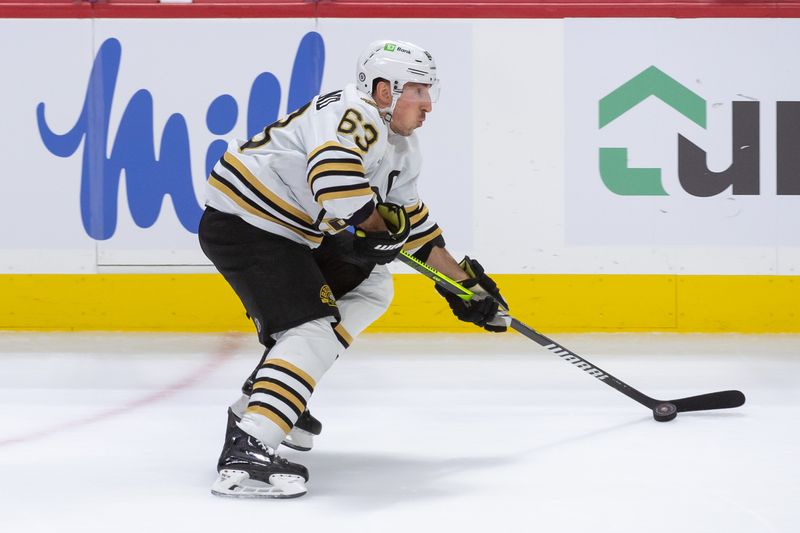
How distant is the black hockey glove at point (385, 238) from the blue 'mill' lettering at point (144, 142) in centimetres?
235

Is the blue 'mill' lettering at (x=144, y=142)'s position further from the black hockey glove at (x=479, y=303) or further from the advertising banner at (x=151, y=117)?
the black hockey glove at (x=479, y=303)

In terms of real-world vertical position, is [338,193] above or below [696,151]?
below

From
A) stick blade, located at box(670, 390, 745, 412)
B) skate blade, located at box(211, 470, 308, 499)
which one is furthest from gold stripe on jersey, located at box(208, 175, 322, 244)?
stick blade, located at box(670, 390, 745, 412)

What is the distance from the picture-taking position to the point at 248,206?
2.38 meters

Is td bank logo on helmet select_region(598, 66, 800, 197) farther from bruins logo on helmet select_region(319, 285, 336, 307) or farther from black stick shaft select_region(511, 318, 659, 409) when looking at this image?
bruins logo on helmet select_region(319, 285, 336, 307)

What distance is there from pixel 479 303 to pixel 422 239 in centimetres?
23

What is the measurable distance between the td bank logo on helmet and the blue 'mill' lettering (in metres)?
1.28

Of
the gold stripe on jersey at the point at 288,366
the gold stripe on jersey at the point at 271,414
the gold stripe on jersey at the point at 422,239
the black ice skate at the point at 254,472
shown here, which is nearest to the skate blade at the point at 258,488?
the black ice skate at the point at 254,472

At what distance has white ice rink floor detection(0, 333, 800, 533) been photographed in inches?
83.9

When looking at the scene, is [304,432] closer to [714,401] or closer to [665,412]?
[665,412]

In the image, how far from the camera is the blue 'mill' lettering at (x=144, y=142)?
4.59 meters

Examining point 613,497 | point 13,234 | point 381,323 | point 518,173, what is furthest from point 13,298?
point 613,497

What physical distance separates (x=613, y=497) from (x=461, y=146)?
8.31 feet

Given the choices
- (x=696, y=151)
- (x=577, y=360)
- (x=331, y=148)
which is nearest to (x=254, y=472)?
(x=331, y=148)
